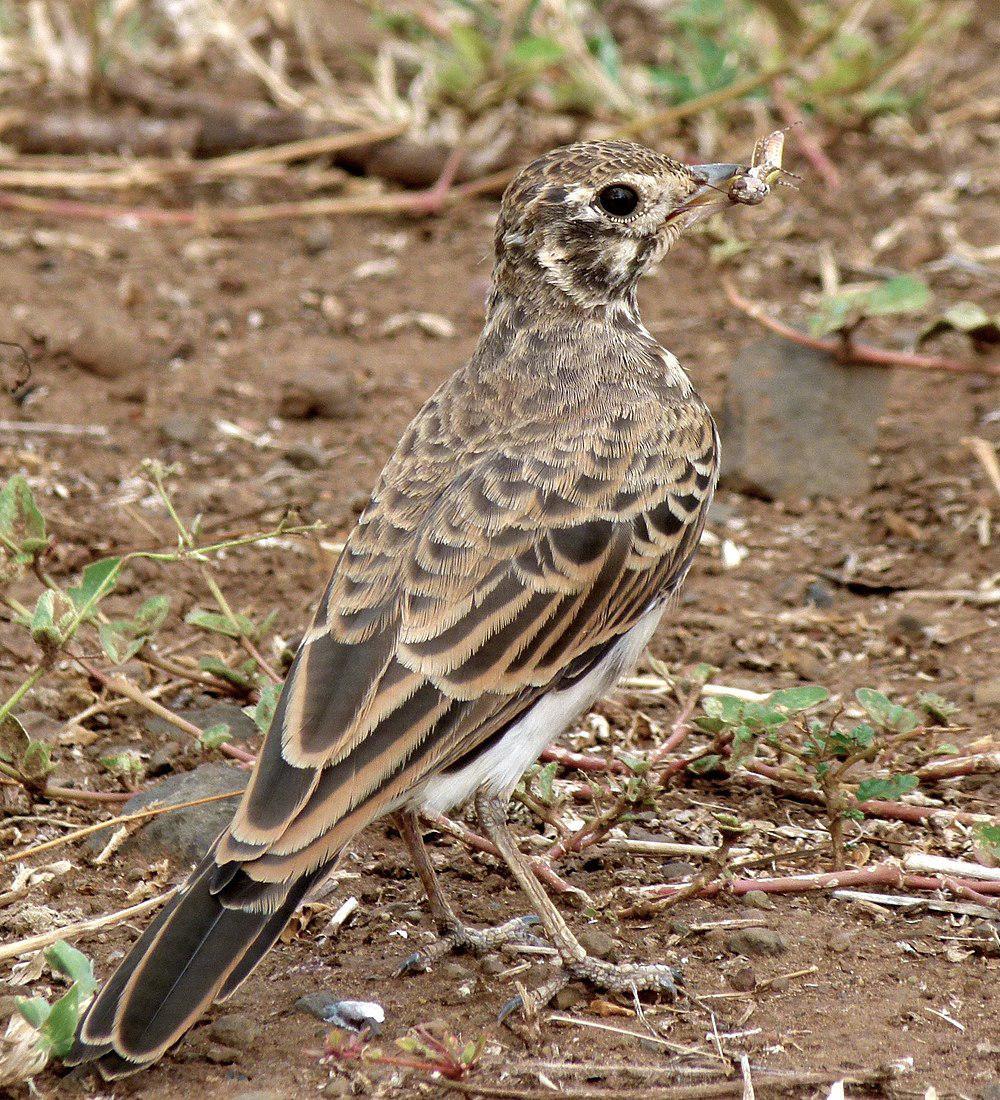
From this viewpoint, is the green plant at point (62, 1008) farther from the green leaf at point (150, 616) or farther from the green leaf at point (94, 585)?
the green leaf at point (150, 616)

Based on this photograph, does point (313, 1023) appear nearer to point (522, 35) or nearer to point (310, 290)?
point (310, 290)

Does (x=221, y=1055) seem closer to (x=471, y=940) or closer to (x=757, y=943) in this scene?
(x=471, y=940)

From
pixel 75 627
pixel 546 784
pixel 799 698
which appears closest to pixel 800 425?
pixel 799 698

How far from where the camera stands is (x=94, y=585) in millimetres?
4535

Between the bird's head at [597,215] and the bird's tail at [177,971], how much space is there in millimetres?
2096

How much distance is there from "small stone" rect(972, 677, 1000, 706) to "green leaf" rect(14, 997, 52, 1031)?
10.3 feet

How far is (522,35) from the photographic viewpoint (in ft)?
28.8

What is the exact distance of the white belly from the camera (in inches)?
166

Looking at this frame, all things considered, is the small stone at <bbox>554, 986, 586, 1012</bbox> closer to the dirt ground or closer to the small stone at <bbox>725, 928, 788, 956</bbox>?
the dirt ground

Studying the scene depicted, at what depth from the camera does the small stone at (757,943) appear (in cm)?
425

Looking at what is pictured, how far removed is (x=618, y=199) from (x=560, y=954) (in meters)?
2.14

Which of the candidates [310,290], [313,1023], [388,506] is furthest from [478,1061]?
[310,290]

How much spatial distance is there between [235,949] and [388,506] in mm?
1325

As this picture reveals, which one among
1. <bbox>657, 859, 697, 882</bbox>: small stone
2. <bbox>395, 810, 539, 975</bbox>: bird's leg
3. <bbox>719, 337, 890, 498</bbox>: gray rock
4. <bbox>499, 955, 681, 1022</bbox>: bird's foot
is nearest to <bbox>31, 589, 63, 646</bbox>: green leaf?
<bbox>395, 810, 539, 975</bbox>: bird's leg
